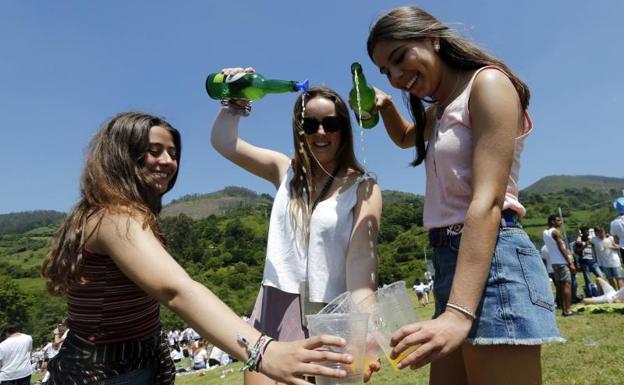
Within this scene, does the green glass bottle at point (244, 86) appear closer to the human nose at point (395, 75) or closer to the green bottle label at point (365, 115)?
the green bottle label at point (365, 115)

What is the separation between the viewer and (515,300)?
162cm

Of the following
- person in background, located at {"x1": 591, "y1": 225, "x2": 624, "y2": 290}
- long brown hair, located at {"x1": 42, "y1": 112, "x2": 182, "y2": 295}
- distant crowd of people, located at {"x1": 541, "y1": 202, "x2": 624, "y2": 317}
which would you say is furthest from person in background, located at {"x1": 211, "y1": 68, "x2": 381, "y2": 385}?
person in background, located at {"x1": 591, "y1": 225, "x2": 624, "y2": 290}

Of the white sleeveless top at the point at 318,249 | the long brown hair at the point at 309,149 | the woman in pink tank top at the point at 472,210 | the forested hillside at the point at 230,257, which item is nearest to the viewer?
the woman in pink tank top at the point at 472,210

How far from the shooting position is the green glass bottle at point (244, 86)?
9.82 feet

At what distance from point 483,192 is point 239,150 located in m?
1.69

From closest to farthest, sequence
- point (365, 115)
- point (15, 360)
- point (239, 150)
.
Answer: point (365, 115)
point (239, 150)
point (15, 360)

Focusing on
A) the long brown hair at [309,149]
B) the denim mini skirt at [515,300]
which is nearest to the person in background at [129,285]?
the denim mini skirt at [515,300]

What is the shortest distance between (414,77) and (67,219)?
1577mm

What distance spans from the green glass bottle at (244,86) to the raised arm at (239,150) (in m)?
0.08

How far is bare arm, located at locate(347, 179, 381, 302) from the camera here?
2180 millimetres

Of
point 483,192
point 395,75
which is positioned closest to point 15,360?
point 395,75

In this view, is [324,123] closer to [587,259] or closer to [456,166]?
[456,166]

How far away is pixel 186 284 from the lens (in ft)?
4.89

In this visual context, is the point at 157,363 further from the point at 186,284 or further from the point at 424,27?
the point at 424,27
